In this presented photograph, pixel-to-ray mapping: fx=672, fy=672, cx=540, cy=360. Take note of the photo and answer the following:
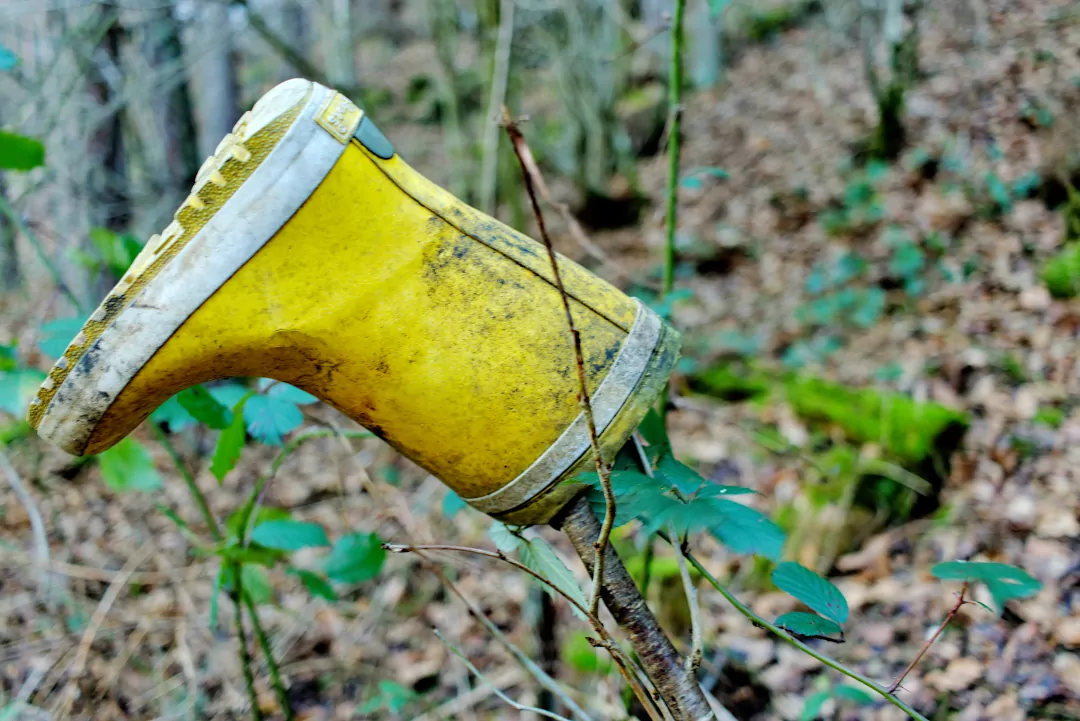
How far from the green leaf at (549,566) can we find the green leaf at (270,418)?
437 mm

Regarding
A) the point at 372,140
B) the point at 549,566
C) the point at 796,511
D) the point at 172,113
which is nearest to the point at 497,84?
the point at 172,113

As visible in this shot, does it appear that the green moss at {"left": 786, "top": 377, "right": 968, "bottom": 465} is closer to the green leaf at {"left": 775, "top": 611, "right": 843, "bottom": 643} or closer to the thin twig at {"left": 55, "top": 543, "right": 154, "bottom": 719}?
the green leaf at {"left": 775, "top": 611, "right": 843, "bottom": 643}

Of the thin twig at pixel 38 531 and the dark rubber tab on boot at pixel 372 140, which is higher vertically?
the dark rubber tab on boot at pixel 372 140

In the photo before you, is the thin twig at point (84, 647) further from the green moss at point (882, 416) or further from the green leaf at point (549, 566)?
the green moss at point (882, 416)

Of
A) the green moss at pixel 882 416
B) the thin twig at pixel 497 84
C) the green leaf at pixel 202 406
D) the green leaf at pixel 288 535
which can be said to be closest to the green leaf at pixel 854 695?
the green moss at pixel 882 416

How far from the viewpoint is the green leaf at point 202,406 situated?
115cm

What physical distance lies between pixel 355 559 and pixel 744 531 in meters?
0.97

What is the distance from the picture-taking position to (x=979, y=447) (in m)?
2.47

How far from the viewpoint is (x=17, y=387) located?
4.24 ft

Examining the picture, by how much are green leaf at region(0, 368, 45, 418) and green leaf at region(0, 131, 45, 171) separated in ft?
1.32

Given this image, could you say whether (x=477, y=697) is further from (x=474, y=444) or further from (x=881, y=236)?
(x=881, y=236)

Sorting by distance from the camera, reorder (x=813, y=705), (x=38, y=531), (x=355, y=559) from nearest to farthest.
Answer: (x=355, y=559), (x=813, y=705), (x=38, y=531)

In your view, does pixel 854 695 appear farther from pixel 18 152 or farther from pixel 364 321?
pixel 18 152

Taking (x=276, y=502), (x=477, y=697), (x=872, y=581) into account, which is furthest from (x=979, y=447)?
(x=276, y=502)
